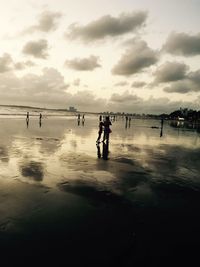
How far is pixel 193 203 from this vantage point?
8.40 metres

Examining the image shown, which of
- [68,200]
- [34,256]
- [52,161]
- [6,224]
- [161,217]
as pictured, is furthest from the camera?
[52,161]

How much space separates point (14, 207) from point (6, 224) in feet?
3.54

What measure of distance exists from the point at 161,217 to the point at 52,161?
8250 mm

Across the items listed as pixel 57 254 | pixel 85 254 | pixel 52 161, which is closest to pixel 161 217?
pixel 85 254

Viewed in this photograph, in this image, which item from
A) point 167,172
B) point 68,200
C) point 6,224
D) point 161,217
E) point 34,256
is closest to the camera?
point 34,256

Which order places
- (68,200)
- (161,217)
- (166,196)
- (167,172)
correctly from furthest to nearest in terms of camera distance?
(167,172)
(166,196)
(68,200)
(161,217)

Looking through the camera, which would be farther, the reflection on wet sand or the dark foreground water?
the reflection on wet sand

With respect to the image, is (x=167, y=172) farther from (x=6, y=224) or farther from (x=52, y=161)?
(x=6, y=224)

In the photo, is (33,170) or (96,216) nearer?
(96,216)

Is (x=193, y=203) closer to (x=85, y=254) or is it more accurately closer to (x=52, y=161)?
(x=85, y=254)

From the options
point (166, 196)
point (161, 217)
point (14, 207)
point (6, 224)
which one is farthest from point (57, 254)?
point (166, 196)

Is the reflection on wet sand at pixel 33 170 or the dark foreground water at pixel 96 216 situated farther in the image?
the reflection on wet sand at pixel 33 170

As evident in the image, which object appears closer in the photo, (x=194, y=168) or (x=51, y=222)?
(x=51, y=222)

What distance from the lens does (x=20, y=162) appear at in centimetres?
1338
